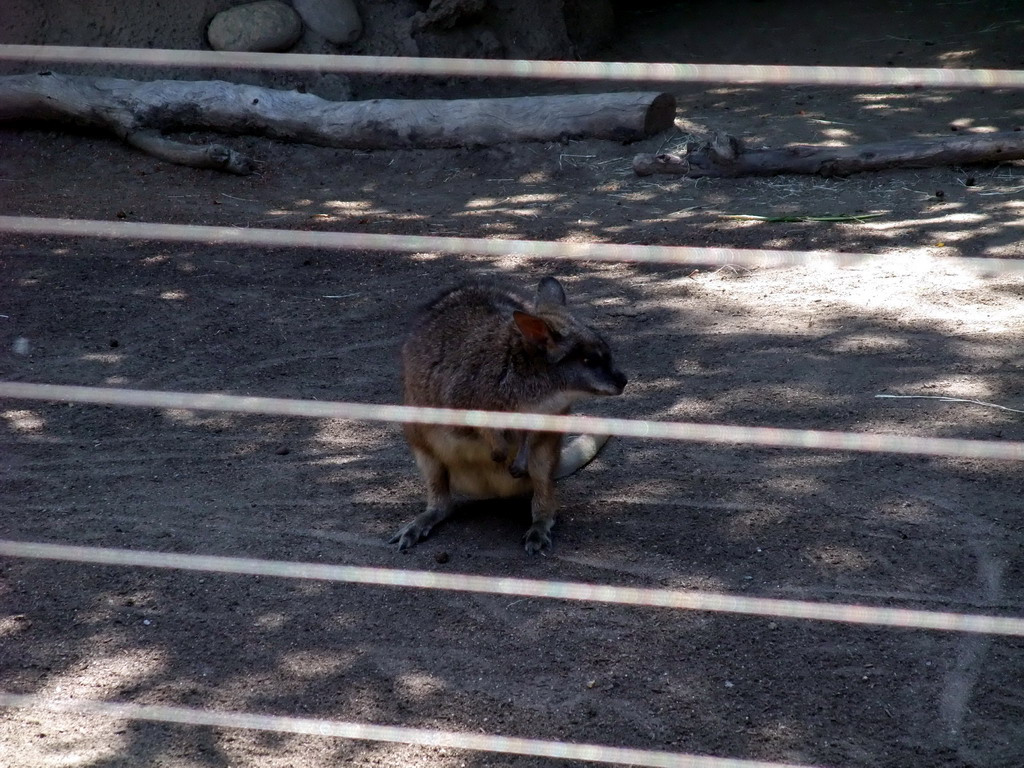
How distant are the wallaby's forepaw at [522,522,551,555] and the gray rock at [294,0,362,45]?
8.37 meters

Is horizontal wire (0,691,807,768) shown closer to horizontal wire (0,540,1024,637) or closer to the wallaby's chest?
horizontal wire (0,540,1024,637)

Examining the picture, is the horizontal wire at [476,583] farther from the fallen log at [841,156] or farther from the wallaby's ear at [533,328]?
the fallen log at [841,156]

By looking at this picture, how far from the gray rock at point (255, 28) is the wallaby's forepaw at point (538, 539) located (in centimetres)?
795

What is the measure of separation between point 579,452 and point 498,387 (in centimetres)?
74

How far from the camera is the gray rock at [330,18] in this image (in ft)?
36.9

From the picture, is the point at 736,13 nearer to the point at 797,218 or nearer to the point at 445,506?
the point at 797,218

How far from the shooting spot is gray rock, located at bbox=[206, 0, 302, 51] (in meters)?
10.8

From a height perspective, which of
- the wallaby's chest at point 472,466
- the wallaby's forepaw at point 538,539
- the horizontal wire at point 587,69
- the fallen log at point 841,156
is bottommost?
the wallaby's forepaw at point 538,539

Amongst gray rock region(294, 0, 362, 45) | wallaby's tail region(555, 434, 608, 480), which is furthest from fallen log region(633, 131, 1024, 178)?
wallaby's tail region(555, 434, 608, 480)

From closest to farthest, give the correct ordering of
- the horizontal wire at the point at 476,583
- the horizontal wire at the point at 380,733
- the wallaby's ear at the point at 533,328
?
the horizontal wire at the point at 380,733 → the horizontal wire at the point at 476,583 → the wallaby's ear at the point at 533,328

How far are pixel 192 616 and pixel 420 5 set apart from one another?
941cm

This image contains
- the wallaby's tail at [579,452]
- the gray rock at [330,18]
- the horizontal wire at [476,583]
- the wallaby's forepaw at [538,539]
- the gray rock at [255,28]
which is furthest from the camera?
the gray rock at [330,18]

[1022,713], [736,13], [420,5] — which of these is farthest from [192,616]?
[736,13]

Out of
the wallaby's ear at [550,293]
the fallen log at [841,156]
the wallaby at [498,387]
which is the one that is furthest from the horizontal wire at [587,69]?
the fallen log at [841,156]
